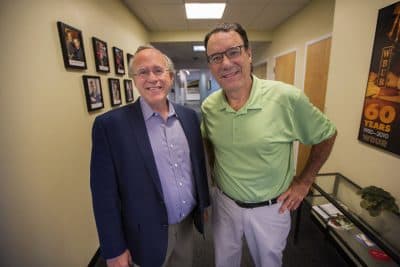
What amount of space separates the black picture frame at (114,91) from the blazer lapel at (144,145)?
1352mm

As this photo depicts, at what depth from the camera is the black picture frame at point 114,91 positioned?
82.5 inches

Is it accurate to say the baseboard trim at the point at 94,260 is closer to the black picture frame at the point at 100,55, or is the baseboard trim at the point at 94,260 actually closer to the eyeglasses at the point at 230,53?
the black picture frame at the point at 100,55

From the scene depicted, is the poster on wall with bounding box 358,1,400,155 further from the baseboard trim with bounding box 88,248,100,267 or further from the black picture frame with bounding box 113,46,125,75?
the baseboard trim with bounding box 88,248,100,267

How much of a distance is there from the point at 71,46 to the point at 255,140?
1467 mm

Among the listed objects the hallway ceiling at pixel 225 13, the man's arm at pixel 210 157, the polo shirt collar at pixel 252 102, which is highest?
the hallway ceiling at pixel 225 13

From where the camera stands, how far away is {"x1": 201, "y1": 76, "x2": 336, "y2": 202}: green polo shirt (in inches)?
39.4

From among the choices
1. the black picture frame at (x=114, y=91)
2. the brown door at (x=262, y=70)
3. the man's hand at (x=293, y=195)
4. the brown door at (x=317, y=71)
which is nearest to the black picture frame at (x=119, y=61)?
the black picture frame at (x=114, y=91)

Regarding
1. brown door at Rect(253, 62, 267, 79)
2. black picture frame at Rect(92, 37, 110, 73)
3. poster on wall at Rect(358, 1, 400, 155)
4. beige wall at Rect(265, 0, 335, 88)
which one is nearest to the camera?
poster on wall at Rect(358, 1, 400, 155)

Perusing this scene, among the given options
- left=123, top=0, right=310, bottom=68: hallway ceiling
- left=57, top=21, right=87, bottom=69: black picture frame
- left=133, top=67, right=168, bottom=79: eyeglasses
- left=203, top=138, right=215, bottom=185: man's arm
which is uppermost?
left=123, top=0, right=310, bottom=68: hallway ceiling

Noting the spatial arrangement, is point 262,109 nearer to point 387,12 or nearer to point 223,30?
point 223,30

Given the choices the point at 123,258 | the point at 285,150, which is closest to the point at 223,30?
the point at 285,150

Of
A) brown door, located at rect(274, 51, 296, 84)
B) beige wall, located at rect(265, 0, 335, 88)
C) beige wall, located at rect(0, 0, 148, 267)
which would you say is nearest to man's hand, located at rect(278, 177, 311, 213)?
beige wall, located at rect(0, 0, 148, 267)

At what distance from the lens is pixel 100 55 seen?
1.84m

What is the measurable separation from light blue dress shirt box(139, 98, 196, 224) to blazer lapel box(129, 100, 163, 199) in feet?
0.17
